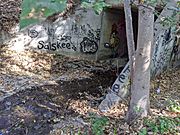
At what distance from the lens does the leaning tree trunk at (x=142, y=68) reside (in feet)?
16.5

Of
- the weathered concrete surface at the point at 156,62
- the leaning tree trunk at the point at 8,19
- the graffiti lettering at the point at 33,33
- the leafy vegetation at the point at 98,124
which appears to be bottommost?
the leafy vegetation at the point at 98,124

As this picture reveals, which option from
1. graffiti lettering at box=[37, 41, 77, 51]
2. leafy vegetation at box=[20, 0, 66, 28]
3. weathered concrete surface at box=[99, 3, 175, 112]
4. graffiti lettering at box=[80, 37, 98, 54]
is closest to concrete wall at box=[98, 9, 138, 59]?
graffiti lettering at box=[80, 37, 98, 54]

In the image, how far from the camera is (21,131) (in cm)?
577

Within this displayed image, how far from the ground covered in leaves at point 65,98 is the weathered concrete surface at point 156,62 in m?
0.19

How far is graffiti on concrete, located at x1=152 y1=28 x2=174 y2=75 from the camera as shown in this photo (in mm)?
8183

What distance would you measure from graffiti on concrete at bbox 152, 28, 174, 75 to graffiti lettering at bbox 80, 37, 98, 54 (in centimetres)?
332

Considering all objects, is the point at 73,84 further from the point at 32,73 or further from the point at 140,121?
the point at 140,121

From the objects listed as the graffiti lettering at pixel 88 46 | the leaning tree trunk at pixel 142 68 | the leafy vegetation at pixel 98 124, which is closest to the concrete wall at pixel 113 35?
the graffiti lettering at pixel 88 46

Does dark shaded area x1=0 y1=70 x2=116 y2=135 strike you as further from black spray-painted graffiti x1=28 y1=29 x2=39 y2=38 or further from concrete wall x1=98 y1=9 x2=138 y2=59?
concrete wall x1=98 y1=9 x2=138 y2=59

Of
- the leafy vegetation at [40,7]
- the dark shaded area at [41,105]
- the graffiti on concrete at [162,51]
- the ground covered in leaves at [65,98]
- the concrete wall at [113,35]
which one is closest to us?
the leafy vegetation at [40,7]

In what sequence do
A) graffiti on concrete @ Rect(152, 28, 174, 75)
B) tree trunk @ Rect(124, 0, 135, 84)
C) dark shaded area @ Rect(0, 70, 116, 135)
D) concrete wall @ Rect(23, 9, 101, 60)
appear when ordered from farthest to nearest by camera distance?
concrete wall @ Rect(23, 9, 101, 60)
graffiti on concrete @ Rect(152, 28, 174, 75)
dark shaded area @ Rect(0, 70, 116, 135)
tree trunk @ Rect(124, 0, 135, 84)

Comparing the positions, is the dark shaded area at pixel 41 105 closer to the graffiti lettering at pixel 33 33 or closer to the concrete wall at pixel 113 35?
the graffiti lettering at pixel 33 33

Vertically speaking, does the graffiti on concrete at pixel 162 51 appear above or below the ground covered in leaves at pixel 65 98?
above

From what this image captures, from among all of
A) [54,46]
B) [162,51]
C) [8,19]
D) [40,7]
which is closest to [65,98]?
[162,51]
